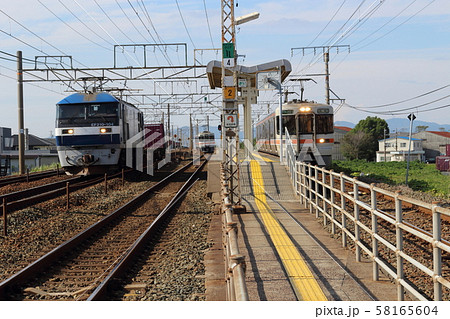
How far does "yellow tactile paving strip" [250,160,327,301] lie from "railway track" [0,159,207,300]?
2480mm

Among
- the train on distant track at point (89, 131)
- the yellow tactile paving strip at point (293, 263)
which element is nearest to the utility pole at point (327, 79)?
the train on distant track at point (89, 131)

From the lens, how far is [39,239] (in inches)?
406

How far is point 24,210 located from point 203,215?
4.71 metres

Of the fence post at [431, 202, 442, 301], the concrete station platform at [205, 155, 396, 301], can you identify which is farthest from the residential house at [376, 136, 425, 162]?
the fence post at [431, 202, 442, 301]

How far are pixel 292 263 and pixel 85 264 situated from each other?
11.7ft

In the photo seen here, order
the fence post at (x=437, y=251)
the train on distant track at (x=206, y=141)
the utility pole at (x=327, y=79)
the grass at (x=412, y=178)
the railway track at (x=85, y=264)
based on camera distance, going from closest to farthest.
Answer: the fence post at (x=437, y=251)
the railway track at (x=85, y=264)
the grass at (x=412, y=178)
the utility pole at (x=327, y=79)
the train on distant track at (x=206, y=141)

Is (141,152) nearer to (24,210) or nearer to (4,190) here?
(4,190)

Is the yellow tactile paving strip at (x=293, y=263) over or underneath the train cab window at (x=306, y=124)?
underneath

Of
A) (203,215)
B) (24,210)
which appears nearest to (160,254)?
(203,215)

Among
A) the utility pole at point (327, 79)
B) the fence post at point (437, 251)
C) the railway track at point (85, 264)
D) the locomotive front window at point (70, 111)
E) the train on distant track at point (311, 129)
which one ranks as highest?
the utility pole at point (327, 79)

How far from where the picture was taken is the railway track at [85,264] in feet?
22.4

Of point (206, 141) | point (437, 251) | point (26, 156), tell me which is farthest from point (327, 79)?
point (26, 156)

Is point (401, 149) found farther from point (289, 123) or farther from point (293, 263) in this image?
point (293, 263)

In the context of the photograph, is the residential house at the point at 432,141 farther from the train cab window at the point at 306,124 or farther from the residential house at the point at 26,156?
the train cab window at the point at 306,124
